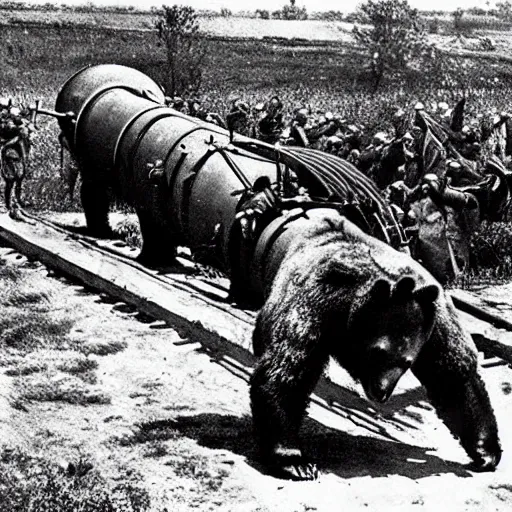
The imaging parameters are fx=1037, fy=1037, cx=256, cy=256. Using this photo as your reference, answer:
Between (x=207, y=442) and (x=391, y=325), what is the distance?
5.44ft

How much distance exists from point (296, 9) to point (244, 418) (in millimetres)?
47037

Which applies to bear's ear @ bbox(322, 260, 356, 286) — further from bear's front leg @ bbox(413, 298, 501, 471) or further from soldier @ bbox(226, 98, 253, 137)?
soldier @ bbox(226, 98, 253, 137)

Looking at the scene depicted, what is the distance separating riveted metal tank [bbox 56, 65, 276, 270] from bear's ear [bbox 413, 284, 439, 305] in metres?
2.92

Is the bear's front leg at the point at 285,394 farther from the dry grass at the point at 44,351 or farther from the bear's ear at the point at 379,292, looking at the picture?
the dry grass at the point at 44,351

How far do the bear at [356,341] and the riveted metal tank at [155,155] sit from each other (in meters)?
2.31

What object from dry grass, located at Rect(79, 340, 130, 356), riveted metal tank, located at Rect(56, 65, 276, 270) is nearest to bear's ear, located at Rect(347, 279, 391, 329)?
riveted metal tank, located at Rect(56, 65, 276, 270)

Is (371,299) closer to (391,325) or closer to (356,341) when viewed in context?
(391,325)

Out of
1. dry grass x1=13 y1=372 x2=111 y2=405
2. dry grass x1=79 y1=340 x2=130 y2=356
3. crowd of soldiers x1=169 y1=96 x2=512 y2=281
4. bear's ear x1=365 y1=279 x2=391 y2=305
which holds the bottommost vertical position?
dry grass x1=79 y1=340 x2=130 y2=356

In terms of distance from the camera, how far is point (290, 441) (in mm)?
6508

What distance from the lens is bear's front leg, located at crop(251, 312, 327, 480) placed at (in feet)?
21.1

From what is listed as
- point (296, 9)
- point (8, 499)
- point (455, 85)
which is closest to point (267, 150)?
point (8, 499)

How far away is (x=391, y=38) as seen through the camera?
30016mm

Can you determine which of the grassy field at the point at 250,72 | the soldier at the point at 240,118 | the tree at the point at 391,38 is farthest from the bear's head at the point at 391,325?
the tree at the point at 391,38

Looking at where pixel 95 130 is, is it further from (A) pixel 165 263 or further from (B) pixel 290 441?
(B) pixel 290 441
